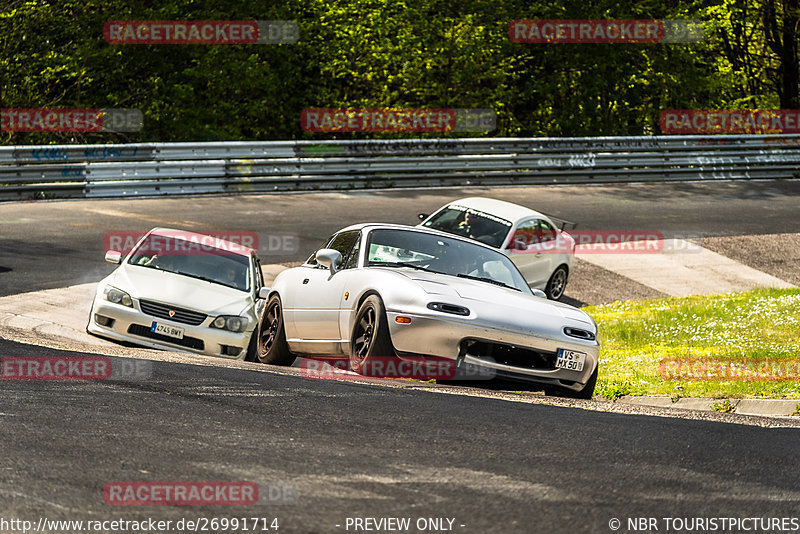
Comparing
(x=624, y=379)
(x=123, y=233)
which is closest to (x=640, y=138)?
(x=123, y=233)

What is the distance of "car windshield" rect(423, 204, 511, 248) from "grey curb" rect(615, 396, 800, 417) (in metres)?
6.43

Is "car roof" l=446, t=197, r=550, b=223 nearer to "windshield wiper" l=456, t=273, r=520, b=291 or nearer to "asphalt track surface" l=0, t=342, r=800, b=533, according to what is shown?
"windshield wiper" l=456, t=273, r=520, b=291

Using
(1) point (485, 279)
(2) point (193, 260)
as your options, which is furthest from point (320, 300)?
(2) point (193, 260)

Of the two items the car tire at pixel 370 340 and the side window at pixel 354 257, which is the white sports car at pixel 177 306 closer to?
the side window at pixel 354 257

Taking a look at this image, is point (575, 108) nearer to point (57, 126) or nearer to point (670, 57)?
point (670, 57)

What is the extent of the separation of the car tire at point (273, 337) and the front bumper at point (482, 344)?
8.29 ft

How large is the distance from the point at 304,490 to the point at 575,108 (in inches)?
1108

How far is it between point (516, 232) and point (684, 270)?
5029 mm

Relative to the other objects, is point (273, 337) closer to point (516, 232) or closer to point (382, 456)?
point (382, 456)

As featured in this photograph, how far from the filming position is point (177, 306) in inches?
471

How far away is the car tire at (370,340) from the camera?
838 cm

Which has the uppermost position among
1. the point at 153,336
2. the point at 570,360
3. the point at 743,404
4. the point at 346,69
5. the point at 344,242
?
the point at 346,69

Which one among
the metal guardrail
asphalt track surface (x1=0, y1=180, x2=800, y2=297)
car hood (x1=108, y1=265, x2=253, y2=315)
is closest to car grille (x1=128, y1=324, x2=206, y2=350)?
car hood (x1=108, y1=265, x2=253, y2=315)

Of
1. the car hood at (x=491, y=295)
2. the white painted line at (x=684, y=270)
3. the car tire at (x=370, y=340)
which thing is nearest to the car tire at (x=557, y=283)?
the white painted line at (x=684, y=270)
